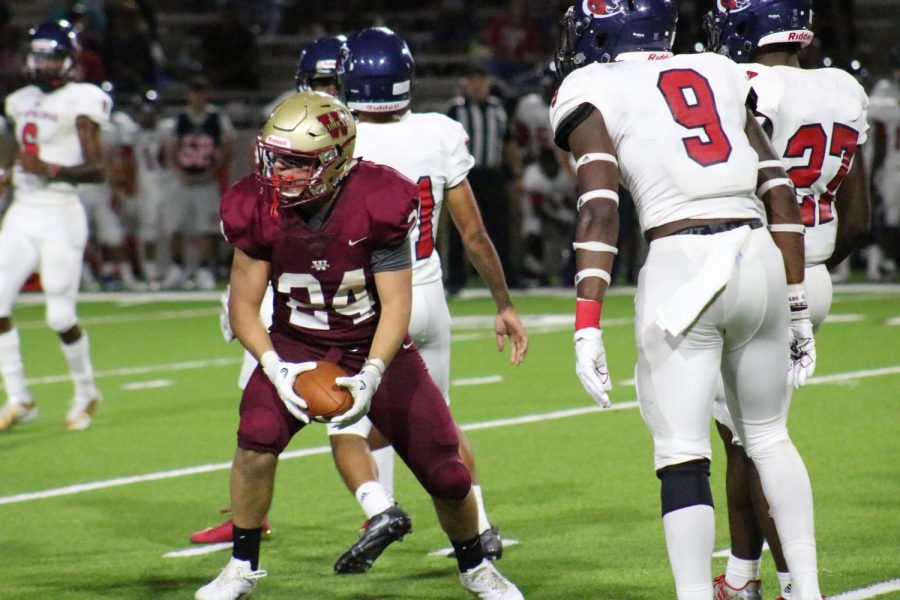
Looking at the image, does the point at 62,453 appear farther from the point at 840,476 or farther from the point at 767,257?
the point at 767,257

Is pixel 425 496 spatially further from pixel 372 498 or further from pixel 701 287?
pixel 701 287

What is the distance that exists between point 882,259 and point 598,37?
10589 mm

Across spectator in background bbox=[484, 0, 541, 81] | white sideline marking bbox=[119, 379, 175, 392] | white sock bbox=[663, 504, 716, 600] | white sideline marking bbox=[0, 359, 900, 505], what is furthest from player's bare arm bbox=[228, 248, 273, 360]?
spectator in background bbox=[484, 0, 541, 81]

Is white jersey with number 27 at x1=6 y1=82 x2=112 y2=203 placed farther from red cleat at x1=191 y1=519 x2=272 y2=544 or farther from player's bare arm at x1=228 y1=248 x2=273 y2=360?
player's bare arm at x1=228 y1=248 x2=273 y2=360

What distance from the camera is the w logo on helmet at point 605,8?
13.0 ft

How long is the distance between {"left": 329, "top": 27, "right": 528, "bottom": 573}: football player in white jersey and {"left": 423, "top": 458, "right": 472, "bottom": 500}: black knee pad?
26.5 inches

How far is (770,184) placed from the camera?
3936 mm

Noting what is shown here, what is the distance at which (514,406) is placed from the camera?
8.12 metres

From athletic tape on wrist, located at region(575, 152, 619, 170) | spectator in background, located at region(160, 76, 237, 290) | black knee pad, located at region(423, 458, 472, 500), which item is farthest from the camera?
spectator in background, located at region(160, 76, 237, 290)

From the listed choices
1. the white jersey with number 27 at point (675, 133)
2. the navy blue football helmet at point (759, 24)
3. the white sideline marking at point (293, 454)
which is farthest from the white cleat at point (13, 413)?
the white jersey with number 27 at point (675, 133)

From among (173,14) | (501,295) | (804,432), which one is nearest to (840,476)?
(804,432)

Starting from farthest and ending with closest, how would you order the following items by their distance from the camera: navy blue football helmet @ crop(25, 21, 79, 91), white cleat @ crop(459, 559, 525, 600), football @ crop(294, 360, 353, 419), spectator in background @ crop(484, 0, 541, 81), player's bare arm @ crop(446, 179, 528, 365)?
1. spectator in background @ crop(484, 0, 541, 81)
2. navy blue football helmet @ crop(25, 21, 79, 91)
3. player's bare arm @ crop(446, 179, 528, 365)
4. white cleat @ crop(459, 559, 525, 600)
5. football @ crop(294, 360, 353, 419)

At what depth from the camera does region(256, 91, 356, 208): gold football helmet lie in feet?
13.7

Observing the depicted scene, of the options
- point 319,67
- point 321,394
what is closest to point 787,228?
point 321,394
